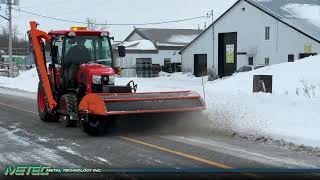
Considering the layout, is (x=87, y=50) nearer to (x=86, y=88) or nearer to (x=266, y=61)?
(x=86, y=88)

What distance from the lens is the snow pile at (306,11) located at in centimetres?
5091

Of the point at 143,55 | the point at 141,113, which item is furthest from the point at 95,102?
the point at 143,55

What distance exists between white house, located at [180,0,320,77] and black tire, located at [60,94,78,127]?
34655 millimetres

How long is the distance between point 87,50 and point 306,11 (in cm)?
4266

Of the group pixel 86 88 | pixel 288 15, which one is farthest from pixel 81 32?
pixel 288 15

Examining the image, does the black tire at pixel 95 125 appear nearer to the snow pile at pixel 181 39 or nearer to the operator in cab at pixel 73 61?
the operator in cab at pixel 73 61

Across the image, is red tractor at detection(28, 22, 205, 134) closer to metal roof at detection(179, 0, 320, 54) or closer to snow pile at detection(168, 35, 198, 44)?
metal roof at detection(179, 0, 320, 54)

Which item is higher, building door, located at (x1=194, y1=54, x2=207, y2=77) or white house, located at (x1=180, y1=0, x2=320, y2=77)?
white house, located at (x1=180, y1=0, x2=320, y2=77)

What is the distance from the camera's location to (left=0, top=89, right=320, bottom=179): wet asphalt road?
351 inches

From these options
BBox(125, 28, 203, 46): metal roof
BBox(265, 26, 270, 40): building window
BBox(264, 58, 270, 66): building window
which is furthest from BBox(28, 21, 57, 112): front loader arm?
BBox(125, 28, 203, 46): metal roof

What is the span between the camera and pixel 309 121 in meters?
12.8

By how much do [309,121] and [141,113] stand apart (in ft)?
13.5

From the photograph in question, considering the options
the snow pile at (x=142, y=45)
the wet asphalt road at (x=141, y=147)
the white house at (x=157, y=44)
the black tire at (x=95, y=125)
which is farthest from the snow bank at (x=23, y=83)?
the black tire at (x=95, y=125)

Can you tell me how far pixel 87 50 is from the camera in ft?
45.2
